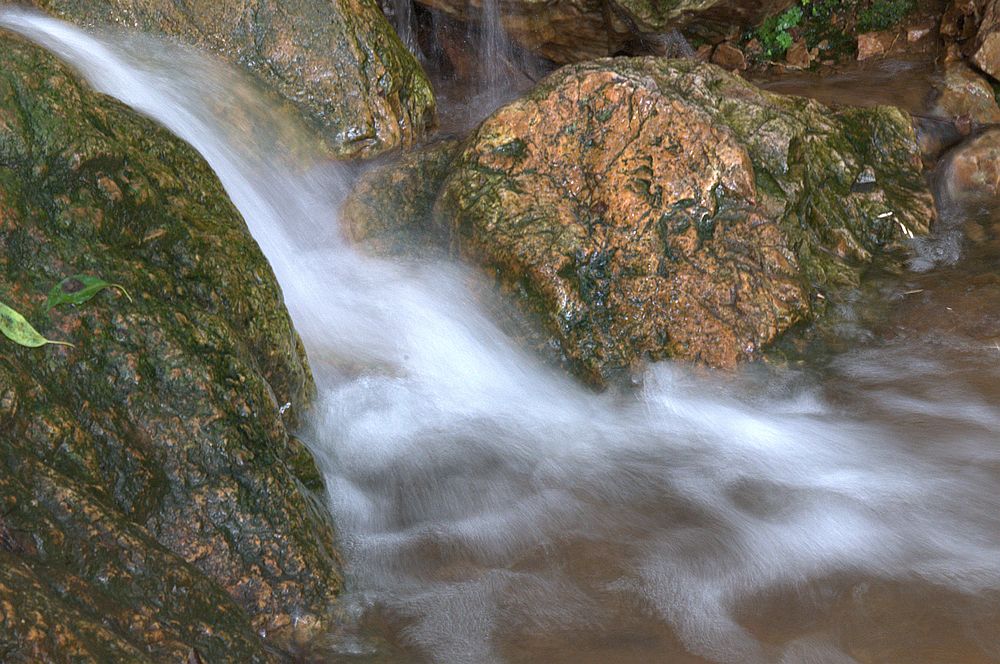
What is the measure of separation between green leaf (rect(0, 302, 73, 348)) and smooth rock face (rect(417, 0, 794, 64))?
18.5ft

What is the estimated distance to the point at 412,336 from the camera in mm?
4988

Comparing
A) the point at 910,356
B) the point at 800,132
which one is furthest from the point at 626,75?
the point at 910,356

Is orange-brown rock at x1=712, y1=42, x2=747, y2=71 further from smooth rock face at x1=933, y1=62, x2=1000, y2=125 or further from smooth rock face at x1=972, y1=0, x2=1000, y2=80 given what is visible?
smooth rock face at x1=972, y1=0, x2=1000, y2=80

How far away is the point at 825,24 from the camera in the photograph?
8602 mm

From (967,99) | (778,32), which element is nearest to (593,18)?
(778,32)

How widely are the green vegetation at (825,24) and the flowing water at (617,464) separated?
3216 millimetres

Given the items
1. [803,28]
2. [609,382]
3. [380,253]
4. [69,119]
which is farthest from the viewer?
[803,28]

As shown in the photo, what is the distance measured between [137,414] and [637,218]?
8.92ft

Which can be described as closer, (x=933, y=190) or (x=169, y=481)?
(x=169, y=481)

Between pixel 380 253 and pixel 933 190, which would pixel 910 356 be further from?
pixel 380 253

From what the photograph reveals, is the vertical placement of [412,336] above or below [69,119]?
below

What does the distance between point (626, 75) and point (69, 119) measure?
9.37 ft

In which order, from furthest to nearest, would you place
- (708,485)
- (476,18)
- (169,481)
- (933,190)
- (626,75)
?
1. (476,18)
2. (933,190)
3. (626,75)
4. (708,485)
5. (169,481)

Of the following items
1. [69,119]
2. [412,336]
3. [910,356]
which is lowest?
[910,356]
